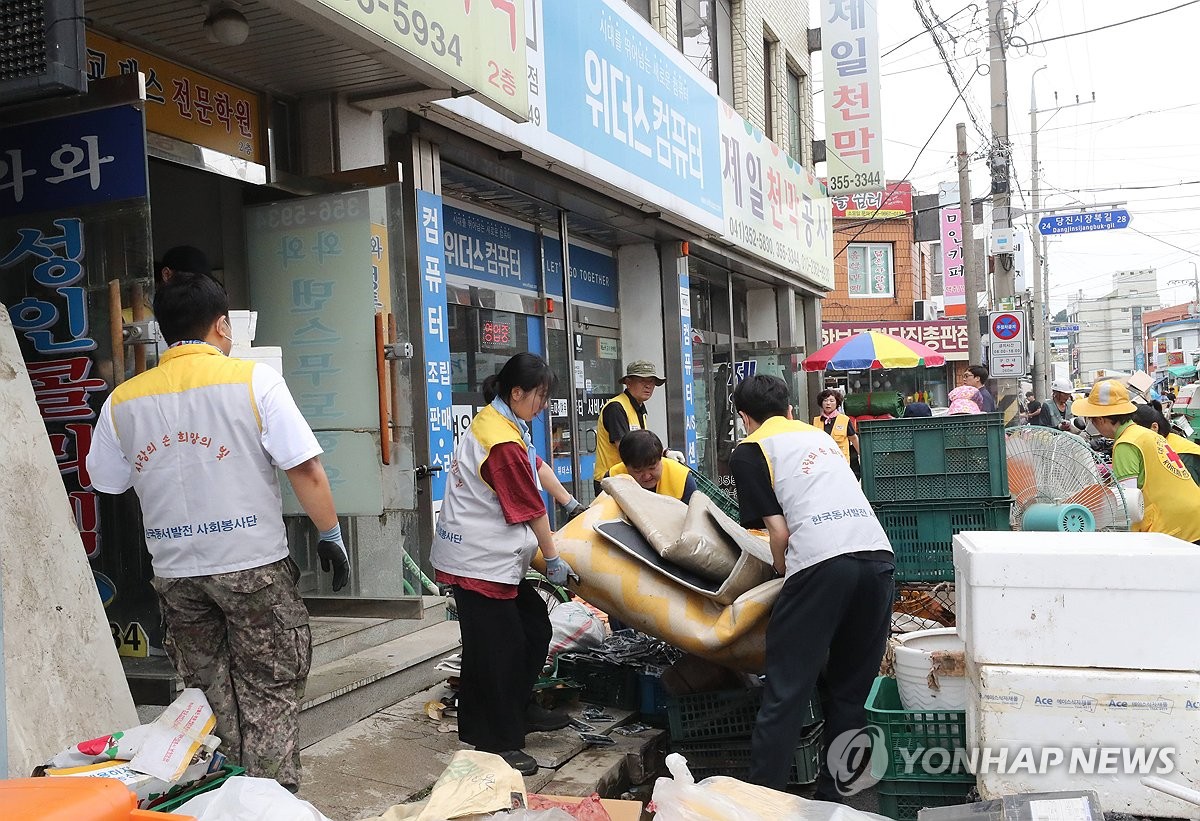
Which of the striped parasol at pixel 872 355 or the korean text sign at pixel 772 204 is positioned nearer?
the korean text sign at pixel 772 204

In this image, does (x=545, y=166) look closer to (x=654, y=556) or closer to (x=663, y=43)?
(x=663, y=43)

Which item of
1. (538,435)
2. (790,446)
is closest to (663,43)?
(538,435)

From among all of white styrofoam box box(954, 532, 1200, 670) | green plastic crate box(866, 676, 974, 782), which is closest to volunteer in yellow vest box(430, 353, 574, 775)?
green plastic crate box(866, 676, 974, 782)

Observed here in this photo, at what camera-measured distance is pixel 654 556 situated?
14.8 ft

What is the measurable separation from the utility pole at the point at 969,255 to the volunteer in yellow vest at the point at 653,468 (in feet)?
49.4

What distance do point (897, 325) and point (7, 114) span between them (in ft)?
90.2

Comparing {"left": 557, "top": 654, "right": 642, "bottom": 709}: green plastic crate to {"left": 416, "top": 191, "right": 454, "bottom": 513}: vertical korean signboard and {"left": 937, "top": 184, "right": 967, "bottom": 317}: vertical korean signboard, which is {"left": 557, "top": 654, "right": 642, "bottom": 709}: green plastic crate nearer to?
{"left": 416, "top": 191, "right": 454, "bottom": 513}: vertical korean signboard

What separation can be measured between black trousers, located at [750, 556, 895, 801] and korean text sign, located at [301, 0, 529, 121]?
305 cm

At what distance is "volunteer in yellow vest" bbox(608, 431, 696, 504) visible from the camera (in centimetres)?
543

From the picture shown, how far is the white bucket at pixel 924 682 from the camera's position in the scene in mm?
3424

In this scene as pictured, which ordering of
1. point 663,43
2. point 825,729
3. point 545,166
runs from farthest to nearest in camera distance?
point 663,43
point 545,166
point 825,729

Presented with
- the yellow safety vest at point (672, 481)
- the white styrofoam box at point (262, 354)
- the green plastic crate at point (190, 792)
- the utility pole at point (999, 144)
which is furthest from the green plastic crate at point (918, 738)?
the utility pole at point (999, 144)

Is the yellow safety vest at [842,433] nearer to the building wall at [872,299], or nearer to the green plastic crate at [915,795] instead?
the green plastic crate at [915,795]

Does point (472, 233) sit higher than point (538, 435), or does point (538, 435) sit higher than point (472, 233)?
point (472, 233)
